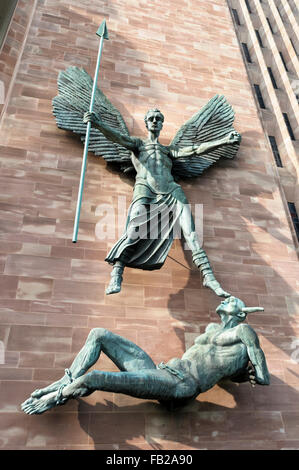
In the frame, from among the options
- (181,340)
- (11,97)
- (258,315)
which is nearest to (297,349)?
(258,315)

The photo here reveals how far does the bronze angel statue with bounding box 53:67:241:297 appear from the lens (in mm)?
6762

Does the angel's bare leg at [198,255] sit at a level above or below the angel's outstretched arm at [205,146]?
below

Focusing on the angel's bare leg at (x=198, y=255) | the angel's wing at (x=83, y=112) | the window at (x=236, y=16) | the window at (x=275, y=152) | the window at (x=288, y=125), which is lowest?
the window at (x=275, y=152)

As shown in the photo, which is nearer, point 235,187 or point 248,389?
point 248,389

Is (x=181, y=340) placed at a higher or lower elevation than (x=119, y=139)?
lower

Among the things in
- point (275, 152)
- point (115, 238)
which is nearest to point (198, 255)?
point (115, 238)

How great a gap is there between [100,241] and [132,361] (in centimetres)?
261

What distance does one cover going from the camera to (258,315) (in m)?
7.23

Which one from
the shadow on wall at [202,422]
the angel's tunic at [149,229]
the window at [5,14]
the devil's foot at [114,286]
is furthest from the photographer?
the window at [5,14]

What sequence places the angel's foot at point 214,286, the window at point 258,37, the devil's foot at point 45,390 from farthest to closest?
1. the window at point 258,37
2. the angel's foot at point 214,286
3. the devil's foot at point 45,390

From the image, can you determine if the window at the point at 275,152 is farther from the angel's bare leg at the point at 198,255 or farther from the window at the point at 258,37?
the window at the point at 258,37

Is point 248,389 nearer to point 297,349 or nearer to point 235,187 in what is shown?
point 297,349

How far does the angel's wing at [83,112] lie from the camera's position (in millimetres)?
8305

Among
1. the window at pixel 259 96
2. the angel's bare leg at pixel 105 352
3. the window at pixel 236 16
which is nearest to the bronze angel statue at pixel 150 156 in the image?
the angel's bare leg at pixel 105 352
